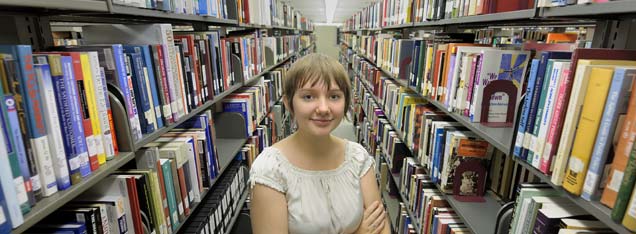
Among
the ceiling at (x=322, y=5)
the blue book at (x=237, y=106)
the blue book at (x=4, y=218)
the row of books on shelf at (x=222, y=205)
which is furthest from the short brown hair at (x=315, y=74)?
the ceiling at (x=322, y=5)

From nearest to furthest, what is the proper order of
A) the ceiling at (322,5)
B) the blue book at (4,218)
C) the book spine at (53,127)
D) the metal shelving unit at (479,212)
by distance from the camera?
the blue book at (4,218) < the book spine at (53,127) < the metal shelving unit at (479,212) < the ceiling at (322,5)

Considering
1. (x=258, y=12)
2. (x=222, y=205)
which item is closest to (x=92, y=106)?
(x=222, y=205)

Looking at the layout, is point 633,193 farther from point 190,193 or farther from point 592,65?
point 190,193

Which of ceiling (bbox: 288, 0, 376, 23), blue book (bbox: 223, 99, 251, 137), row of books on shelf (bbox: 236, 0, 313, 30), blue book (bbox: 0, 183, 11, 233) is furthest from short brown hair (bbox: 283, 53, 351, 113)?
ceiling (bbox: 288, 0, 376, 23)

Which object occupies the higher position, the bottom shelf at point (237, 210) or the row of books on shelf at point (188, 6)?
the row of books on shelf at point (188, 6)

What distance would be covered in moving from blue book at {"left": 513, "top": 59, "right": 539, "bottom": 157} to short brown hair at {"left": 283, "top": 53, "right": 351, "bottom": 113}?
56 centimetres

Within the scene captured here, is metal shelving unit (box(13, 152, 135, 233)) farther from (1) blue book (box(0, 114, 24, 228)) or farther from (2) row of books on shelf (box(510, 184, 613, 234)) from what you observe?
(2) row of books on shelf (box(510, 184, 613, 234))

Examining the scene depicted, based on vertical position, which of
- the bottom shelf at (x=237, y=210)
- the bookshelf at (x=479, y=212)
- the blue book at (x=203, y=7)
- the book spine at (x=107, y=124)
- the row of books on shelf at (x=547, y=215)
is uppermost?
the blue book at (x=203, y=7)

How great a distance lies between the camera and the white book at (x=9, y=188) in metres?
0.66

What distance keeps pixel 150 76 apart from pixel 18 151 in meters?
0.55

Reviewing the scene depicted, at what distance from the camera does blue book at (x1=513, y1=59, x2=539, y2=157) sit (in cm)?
97

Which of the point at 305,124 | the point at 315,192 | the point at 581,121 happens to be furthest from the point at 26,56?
the point at 581,121

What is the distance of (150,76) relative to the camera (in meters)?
1.20

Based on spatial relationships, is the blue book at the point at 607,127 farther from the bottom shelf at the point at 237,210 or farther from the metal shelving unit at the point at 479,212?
the bottom shelf at the point at 237,210
